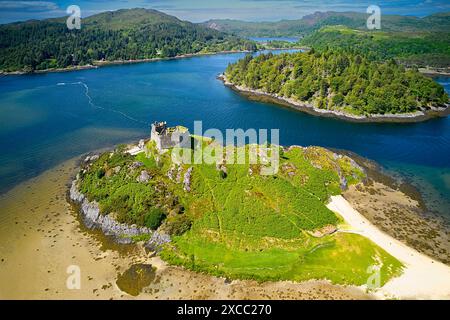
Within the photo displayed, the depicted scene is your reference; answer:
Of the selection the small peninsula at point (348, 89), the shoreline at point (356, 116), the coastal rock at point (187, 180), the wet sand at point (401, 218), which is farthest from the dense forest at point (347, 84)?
the coastal rock at point (187, 180)

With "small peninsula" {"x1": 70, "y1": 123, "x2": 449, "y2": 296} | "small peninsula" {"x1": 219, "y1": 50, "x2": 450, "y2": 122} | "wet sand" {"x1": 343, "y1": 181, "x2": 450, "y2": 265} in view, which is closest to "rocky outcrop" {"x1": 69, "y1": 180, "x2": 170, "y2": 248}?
"small peninsula" {"x1": 70, "y1": 123, "x2": 449, "y2": 296}

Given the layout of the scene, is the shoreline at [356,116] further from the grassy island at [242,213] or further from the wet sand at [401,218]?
the grassy island at [242,213]

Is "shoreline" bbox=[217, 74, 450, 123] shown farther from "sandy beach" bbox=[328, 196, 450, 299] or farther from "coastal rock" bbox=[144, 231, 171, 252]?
"coastal rock" bbox=[144, 231, 171, 252]

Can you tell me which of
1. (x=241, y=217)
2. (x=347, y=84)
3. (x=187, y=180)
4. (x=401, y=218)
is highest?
(x=347, y=84)

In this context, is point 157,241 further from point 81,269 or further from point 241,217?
point 241,217

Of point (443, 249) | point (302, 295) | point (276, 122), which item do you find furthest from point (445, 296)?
point (276, 122)

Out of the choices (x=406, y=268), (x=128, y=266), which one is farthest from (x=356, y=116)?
(x=128, y=266)

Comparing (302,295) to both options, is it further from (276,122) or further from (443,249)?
(276,122)
